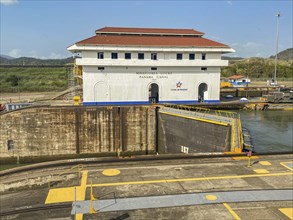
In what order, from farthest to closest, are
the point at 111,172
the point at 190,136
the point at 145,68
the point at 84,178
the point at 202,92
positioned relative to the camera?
the point at 202,92 → the point at 145,68 → the point at 190,136 → the point at 111,172 → the point at 84,178

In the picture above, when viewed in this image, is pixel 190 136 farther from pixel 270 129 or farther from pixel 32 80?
pixel 32 80

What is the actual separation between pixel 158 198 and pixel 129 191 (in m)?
1.58

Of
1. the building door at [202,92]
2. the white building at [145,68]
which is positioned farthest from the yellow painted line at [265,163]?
the building door at [202,92]

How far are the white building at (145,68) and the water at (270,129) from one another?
21.0 feet

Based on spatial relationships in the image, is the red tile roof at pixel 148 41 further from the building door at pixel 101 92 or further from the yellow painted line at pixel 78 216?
the yellow painted line at pixel 78 216

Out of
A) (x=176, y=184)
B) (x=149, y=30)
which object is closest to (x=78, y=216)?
(x=176, y=184)

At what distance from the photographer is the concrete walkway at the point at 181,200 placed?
1088 cm

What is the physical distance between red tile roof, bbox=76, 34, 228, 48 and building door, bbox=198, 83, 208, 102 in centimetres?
599

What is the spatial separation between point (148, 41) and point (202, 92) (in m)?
11.2

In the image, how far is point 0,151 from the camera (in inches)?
1014

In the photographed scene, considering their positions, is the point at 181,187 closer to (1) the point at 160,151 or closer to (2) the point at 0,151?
(1) the point at 160,151

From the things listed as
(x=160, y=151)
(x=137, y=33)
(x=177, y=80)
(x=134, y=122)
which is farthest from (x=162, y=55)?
(x=160, y=151)

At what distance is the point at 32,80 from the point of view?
3536 inches

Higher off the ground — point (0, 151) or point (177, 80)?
point (177, 80)
